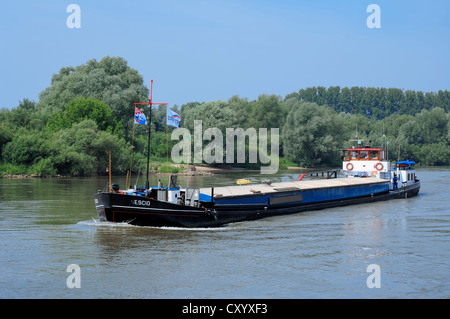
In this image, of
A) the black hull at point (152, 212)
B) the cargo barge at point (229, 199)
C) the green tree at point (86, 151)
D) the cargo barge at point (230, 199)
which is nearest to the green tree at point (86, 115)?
the green tree at point (86, 151)

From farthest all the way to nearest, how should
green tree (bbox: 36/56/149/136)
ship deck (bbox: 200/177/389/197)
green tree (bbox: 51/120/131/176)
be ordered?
green tree (bbox: 36/56/149/136)
green tree (bbox: 51/120/131/176)
ship deck (bbox: 200/177/389/197)

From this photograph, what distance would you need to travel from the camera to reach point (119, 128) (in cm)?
8212

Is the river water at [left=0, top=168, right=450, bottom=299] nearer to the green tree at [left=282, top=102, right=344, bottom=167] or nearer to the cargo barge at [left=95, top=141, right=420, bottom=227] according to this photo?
the cargo barge at [left=95, top=141, right=420, bottom=227]

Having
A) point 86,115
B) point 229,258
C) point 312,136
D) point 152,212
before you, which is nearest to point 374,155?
point 152,212

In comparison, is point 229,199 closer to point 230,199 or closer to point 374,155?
point 230,199

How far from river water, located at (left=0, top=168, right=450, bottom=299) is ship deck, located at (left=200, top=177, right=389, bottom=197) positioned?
1.81 meters

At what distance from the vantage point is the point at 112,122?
79.5m

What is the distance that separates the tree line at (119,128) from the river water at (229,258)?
26387 millimetres

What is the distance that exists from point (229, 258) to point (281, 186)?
13.8m

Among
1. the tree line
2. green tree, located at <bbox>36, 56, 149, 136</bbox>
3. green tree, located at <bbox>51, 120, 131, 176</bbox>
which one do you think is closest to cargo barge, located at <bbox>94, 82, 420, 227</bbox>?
the tree line

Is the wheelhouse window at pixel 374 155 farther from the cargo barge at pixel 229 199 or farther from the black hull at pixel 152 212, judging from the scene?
the black hull at pixel 152 212

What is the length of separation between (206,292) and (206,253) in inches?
181

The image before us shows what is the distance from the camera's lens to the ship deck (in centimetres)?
2717
